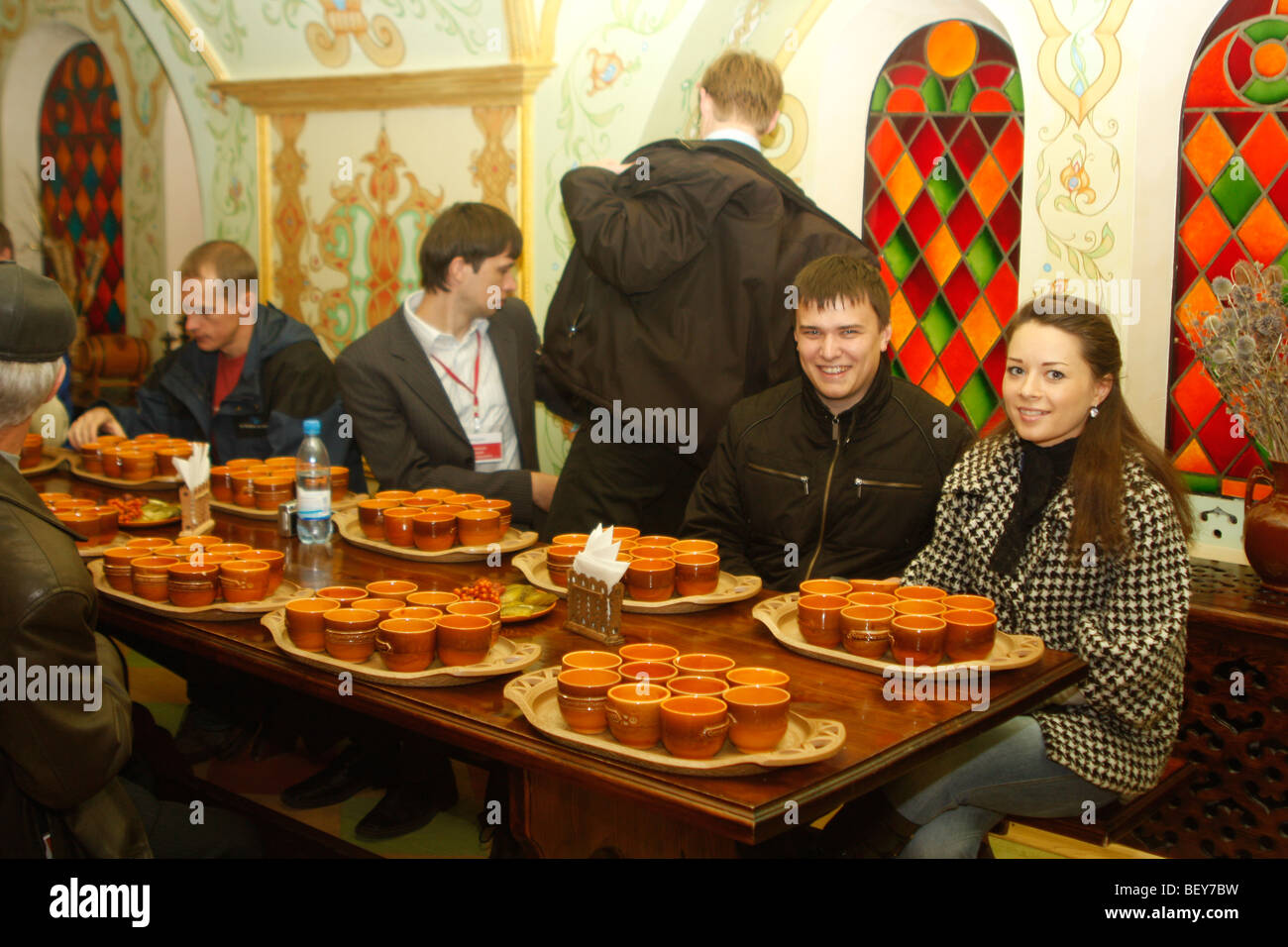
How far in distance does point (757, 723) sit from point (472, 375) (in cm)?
250

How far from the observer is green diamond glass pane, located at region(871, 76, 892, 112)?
183 inches

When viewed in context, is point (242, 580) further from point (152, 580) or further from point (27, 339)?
point (27, 339)

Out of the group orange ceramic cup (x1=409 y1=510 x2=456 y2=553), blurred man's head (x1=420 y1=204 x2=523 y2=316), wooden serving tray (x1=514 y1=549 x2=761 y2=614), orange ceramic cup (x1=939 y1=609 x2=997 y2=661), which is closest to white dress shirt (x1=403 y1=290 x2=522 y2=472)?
blurred man's head (x1=420 y1=204 x2=523 y2=316)

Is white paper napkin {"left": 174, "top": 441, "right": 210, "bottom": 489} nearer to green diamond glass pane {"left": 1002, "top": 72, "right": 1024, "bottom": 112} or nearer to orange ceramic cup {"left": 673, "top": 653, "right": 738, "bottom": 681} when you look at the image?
orange ceramic cup {"left": 673, "top": 653, "right": 738, "bottom": 681}

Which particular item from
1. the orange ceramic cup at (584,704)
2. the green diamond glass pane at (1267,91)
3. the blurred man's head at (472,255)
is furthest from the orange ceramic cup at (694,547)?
the green diamond glass pane at (1267,91)

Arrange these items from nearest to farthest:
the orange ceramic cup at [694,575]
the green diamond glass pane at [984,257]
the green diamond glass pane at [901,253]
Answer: the orange ceramic cup at [694,575] → the green diamond glass pane at [984,257] → the green diamond glass pane at [901,253]

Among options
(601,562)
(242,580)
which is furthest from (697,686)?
(242,580)

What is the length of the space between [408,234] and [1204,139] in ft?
10.5

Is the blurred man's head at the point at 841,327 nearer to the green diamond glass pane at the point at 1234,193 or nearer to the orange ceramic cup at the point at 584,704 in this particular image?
the orange ceramic cup at the point at 584,704

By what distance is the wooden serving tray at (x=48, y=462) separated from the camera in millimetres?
3906

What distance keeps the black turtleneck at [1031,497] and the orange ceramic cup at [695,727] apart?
1077 mm

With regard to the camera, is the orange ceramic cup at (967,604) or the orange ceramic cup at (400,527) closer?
the orange ceramic cup at (967,604)

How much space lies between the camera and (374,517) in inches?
118
